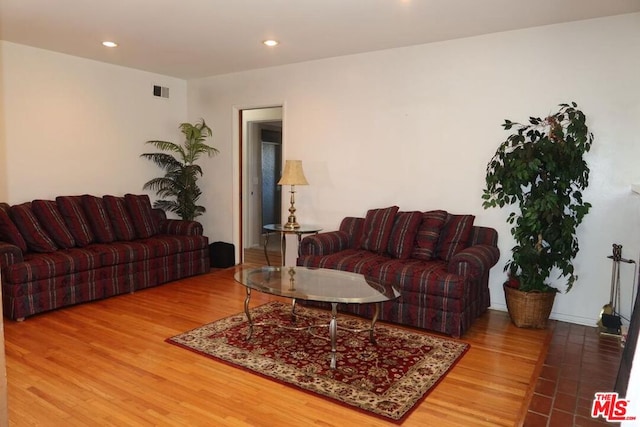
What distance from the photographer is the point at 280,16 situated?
3.55 meters

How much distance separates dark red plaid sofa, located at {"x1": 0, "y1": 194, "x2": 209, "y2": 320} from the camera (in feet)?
12.3

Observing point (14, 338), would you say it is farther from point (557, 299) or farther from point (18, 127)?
point (557, 299)

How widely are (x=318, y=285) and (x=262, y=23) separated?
2234mm

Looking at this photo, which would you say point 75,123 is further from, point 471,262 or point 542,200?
point 542,200

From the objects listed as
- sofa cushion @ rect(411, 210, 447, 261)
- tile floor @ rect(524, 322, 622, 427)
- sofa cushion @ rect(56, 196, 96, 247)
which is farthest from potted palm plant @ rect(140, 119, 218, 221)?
tile floor @ rect(524, 322, 622, 427)

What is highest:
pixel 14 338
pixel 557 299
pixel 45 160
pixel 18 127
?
pixel 18 127

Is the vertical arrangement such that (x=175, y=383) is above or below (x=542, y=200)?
below

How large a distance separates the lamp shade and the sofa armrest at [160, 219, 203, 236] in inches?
49.5

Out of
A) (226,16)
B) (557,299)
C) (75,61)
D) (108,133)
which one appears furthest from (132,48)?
(557,299)

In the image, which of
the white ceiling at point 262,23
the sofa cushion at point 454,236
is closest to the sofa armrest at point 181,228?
the white ceiling at point 262,23

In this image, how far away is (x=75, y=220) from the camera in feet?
14.9

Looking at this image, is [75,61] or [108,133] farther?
[108,133]

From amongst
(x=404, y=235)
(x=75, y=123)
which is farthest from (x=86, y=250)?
(x=404, y=235)

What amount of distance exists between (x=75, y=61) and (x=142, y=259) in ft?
7.81
